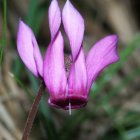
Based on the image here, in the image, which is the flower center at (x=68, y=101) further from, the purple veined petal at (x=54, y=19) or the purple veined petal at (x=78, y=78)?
the purple veined petal at (x=54, y=19)

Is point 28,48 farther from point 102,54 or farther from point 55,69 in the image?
point 102,54

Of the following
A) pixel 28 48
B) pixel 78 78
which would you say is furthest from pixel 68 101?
pixel 28 48

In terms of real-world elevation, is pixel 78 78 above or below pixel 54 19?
below

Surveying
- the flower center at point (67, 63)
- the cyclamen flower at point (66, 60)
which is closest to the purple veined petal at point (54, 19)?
the cyclamen flower at point (66, 60)

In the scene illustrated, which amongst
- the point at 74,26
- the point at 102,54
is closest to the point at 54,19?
the point at 74,26

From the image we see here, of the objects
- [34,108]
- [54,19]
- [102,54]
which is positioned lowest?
[34,108]
